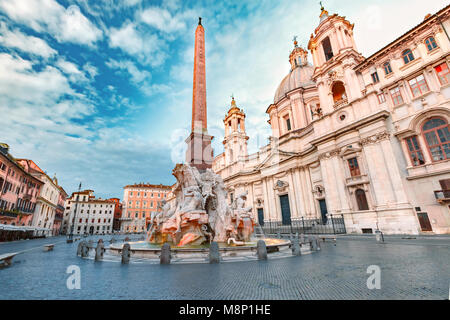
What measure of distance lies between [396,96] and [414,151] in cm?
516

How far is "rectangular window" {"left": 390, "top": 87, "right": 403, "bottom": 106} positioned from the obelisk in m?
16.7

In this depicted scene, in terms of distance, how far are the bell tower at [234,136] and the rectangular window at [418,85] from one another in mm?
25704

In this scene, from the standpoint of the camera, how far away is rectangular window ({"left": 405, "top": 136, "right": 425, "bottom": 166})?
16094 millimetres

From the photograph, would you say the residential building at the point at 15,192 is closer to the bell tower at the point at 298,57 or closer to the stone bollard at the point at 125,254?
the stone bollard at the point at 125,254

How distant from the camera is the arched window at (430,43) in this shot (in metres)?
16.5

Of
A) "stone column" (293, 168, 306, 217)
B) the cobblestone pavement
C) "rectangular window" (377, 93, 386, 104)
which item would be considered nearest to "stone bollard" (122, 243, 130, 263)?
the cobblestone pavement

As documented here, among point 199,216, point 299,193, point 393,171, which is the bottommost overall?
point 199,216

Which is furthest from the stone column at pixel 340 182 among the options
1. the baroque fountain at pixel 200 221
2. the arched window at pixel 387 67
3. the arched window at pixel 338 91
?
the baroque fountain at pixel 200 221

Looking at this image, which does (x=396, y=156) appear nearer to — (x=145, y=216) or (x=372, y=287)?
(x=372, y=287)

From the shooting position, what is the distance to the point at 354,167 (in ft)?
65.6

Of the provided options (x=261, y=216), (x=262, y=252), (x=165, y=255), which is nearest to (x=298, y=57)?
(x=261, y=216)

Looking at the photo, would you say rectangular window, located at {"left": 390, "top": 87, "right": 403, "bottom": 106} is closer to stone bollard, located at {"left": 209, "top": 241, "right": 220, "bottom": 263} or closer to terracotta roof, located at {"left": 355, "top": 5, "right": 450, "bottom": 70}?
terracotta roof, located at {"left": 355, "top": 5, "right": 450, "bottom": 70}

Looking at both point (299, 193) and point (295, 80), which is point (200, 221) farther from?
point (295, 80)

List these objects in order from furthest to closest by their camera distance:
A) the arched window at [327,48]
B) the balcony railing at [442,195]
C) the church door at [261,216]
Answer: the church door at [261,216] → the arched window at [327,48] → the balcony railing at [442,195]
